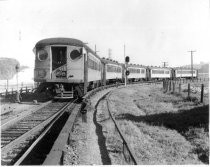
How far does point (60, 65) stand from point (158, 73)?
4727 centimetres

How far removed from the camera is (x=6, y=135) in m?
8.57

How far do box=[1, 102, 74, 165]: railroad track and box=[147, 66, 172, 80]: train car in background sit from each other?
46.5 metres

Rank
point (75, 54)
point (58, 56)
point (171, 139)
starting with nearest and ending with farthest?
point (171, 139) → point (75, 54) → point (58, 56)

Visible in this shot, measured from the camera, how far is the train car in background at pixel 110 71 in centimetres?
3114

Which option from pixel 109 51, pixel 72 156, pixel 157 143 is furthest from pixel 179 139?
pixel 109 51

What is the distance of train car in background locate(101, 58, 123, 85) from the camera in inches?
1226

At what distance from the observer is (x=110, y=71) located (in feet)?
116

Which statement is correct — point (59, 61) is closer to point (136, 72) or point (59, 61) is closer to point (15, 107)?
point (15, 107)

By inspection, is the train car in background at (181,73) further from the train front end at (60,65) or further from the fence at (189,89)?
the train front end at (60,65)

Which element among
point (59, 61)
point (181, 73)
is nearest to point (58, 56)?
point (59, 61)

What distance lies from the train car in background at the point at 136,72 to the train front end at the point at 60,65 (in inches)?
1124

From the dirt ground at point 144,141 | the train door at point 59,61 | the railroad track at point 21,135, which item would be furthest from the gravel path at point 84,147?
the train door at point 59,61

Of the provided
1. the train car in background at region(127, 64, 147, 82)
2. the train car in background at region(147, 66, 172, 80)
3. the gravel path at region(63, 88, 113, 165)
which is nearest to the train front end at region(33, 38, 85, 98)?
the gravel path at region(63, 88, 113, 165)

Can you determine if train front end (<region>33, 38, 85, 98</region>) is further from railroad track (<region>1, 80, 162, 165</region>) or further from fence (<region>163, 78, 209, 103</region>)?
fence (<region>163, 78, 209, 103</region>)
